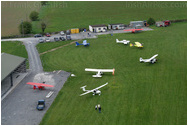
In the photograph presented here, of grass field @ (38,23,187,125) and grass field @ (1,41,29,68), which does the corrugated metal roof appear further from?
grass field @ (1,41,29,68)

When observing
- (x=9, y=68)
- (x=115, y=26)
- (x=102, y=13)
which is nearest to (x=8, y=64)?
(x=9, y=68)

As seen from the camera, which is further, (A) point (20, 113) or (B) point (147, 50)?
(B) point (147, 50)

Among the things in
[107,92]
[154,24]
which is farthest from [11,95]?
[154,24]

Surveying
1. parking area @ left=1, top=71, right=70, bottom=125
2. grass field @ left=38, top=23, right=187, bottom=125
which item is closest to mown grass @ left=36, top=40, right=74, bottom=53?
grass field @ left=38, top=23, right=187, bottom=125

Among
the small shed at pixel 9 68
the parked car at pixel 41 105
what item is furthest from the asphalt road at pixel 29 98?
the small shed at pixel 9 68

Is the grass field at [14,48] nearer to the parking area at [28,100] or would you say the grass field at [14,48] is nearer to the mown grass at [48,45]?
the mown grass at [48,45]

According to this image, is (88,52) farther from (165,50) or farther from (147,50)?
(165,50)

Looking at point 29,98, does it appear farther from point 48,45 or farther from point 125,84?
point 48,45
